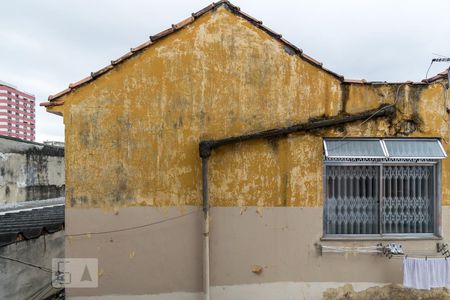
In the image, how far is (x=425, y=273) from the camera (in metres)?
5.15

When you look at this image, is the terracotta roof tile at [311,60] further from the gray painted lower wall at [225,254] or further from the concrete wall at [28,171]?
the concrete wall at [28,171]

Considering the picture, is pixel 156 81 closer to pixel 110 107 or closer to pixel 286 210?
pixel 110 107

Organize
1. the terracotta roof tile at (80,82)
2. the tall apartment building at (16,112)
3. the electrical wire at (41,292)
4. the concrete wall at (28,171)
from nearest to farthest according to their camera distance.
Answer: the terracotta roof tile at (80,82) → the electrical wire at (41,292) → the concrete wall at (28,171) → the tall apartment building at (16,112)

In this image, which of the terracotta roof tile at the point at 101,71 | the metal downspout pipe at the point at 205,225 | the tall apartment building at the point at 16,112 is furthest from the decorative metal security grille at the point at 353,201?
the tall apartment building at the point at 16,112

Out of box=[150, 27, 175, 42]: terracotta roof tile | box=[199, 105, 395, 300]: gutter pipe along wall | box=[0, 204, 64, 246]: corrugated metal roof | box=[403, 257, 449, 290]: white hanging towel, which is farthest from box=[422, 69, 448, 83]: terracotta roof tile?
box=[0, 204, 64, 246]: corrugated metal roof

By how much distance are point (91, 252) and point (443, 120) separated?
22.0ft

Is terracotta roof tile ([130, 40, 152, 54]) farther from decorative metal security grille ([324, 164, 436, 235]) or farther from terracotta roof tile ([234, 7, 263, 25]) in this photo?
decorative metal security grille ([324, 164, 436, 235])

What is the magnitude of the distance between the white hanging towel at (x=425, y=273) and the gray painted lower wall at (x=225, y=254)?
0.16 meters

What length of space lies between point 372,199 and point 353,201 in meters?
0.35

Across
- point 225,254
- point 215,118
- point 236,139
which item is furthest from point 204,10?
point 225,254

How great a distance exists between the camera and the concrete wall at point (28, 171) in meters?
9.78

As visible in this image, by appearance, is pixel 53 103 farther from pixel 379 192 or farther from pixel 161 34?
pixel 379 192

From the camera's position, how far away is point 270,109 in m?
5.25

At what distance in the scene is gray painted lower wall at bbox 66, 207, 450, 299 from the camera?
A: 5.07 meters
